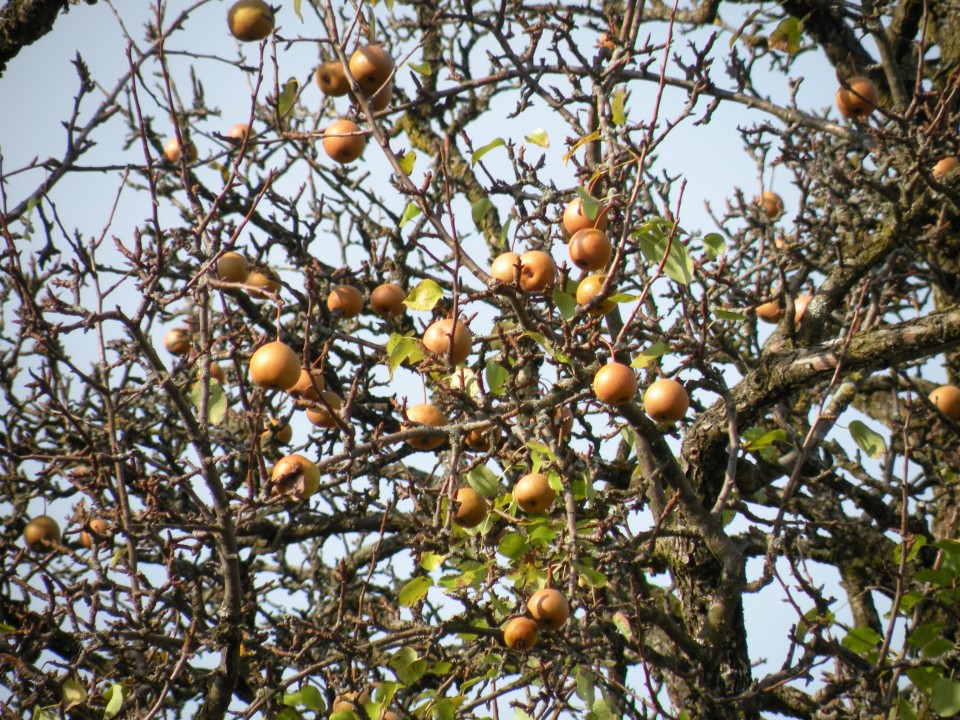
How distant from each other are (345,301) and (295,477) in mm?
1440

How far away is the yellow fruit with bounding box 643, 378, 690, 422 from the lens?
2.70 metres

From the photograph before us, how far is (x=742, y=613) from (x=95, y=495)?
2674mm

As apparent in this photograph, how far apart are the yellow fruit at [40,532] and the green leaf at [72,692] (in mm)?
1388

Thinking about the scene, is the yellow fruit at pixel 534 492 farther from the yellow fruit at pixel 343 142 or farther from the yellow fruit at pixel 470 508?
the yellow fruit at pixel 343 142

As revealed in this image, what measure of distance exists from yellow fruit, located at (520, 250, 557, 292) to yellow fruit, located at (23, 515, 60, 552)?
3.38 m

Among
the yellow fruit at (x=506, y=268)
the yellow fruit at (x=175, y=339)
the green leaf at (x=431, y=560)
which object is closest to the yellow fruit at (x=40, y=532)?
the yellow fruit at (x=175, y=339)

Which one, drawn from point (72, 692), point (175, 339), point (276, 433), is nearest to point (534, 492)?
point (276, 433)

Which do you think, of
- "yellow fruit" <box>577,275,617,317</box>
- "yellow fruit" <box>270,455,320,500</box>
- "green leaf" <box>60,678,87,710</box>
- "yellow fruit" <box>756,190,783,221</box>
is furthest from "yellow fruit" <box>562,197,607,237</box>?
"yellow fruit" <box>756,190,783,221</box>

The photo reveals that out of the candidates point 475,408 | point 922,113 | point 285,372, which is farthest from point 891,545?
point 285,372

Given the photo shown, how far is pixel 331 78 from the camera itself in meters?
3.14

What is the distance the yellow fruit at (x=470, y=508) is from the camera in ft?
9.04

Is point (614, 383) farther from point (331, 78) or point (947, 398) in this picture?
point (947, 398)

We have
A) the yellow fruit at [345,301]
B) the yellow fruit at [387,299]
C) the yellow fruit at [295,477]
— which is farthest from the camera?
the yellow fruit at [387,299]

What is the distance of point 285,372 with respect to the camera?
2.42m
